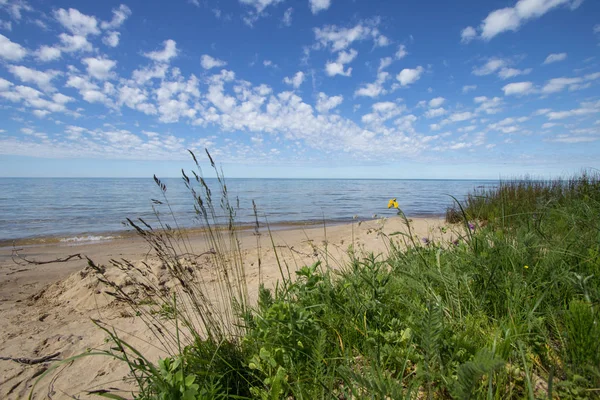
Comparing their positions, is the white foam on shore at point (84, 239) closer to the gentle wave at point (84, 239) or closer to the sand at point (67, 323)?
the gentle wave at point (84, 239)

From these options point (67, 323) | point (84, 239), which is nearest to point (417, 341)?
point (67, 323)

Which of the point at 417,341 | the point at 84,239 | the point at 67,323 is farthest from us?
the point at 84,239

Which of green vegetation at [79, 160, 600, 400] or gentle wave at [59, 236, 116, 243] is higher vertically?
green vegetation at [79, 160, 600, 400]

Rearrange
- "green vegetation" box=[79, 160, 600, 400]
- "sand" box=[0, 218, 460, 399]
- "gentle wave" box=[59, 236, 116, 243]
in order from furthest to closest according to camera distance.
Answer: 1. "gentle wave" box=[59, 236, 116, 243]
2. "sand" box=[0, 218, 460, 399]
3. "green vegetation" box=[79, 160, 600, 400]

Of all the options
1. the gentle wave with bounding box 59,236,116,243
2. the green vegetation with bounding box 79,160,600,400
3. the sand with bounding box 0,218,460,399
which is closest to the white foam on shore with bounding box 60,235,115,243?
the gentle wave with bounding box 59,236,116,243

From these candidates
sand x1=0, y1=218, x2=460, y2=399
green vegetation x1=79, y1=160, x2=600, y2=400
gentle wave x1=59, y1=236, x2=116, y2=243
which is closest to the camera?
green vegetation x1=79, y1=160, x2=600, y2=400

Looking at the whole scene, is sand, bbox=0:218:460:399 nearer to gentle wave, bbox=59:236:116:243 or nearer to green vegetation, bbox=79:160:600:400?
green vegetation, bbox=79:160:600:400

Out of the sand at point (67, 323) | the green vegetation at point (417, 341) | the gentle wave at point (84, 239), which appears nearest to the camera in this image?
the green vegetation at point (417, 341)

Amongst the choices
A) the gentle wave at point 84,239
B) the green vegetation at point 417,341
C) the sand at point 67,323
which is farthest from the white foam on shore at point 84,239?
the green vegetation at point 417,341

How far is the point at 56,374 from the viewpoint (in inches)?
93.2

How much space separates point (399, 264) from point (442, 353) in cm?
111

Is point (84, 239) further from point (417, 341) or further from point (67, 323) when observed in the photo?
point (417, 341)

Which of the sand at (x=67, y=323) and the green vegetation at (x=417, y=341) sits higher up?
the green vegetation at (x=417, y=341)

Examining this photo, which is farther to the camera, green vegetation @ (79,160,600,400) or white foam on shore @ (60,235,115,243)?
white foam on shore @ (60,235,115,243)
